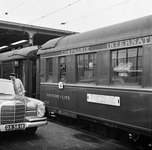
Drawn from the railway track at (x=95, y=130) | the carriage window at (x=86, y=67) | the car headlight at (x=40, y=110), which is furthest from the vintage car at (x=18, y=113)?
the railway track at (x=95, y=130)

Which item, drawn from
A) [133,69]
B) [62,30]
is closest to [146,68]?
[133,69]

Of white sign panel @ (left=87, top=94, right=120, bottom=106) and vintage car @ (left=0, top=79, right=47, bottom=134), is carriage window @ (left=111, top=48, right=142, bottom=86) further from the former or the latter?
vintage car @ (left=0, top=79, right=47, bottom=134)

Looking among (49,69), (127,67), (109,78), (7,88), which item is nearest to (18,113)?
(7,88)

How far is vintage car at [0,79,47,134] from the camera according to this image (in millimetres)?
5602

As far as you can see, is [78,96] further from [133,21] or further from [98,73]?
[133,21]

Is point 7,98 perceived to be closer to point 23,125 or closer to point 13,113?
Result: point 13,113

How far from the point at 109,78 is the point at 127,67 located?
0.61m

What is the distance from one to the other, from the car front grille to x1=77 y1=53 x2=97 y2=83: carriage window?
204 centimetres

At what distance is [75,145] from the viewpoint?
5789 millimetres

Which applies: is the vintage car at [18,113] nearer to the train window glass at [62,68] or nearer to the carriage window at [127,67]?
the train window glass at [62,68]

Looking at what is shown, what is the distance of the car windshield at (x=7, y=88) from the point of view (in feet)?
22.0

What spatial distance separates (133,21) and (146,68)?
1.40 m

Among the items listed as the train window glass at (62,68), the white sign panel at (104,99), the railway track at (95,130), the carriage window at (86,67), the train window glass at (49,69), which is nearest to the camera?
the white sign panel at (104,99)

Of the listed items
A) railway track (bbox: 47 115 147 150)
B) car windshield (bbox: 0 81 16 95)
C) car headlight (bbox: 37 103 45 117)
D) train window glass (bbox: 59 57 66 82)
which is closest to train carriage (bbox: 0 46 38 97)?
railway track (bbox: 47 115 147 150)
